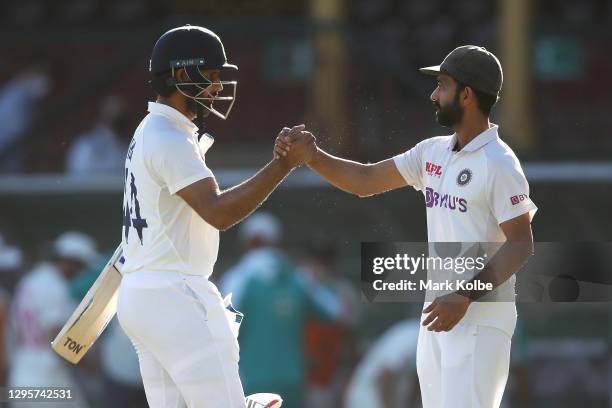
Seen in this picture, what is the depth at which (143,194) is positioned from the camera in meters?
5.39

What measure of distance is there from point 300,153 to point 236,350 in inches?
34.3

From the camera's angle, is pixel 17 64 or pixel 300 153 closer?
pixel 300 153

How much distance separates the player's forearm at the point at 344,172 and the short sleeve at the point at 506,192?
0.77m

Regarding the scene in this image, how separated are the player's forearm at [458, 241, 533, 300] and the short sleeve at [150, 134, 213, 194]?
1.10 metres

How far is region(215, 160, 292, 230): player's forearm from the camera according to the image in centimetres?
524

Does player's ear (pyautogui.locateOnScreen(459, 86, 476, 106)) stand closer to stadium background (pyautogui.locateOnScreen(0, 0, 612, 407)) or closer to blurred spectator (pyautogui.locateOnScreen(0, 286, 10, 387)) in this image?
stadium background (pyautogui.locateOnScreen(0, 0, 612, 407))

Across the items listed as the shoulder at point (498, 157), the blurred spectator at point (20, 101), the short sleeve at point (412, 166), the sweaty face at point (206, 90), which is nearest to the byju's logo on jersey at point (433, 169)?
the short sleeve at point (412, 166)

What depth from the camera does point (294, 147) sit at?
5.71 metres

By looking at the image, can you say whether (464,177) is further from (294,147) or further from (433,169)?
(294,147)

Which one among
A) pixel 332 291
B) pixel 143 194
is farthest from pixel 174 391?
pixel 332 291

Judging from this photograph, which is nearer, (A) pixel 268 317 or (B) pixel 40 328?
(A) pixel 268 317

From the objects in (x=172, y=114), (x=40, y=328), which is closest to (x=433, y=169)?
(x=172, y=114)

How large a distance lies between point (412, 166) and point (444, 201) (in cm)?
37

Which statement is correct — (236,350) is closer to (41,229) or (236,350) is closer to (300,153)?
(300,153)
